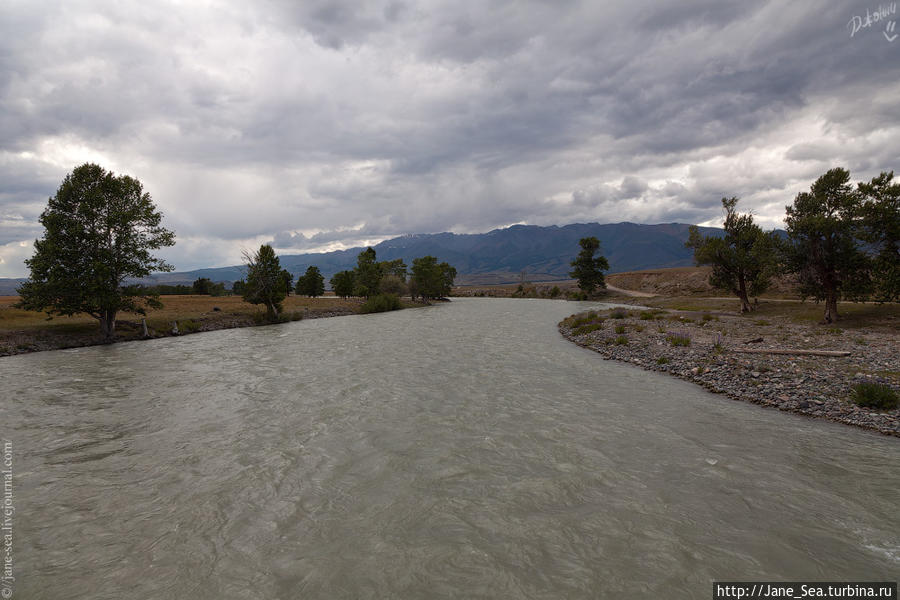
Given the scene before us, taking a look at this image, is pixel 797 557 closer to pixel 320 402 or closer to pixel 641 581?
pixel 641 581

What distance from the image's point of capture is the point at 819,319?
36688 millimetres

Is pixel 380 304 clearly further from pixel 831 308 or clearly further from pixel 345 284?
pixel 831 308

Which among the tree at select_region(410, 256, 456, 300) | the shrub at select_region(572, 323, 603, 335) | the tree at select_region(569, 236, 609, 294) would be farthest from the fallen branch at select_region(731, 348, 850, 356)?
the tree at select_region(569, 236, 609, 294)

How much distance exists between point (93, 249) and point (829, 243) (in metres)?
75.0

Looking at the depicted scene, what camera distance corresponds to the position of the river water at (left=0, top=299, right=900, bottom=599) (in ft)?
22.8

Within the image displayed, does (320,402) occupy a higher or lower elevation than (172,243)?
lower

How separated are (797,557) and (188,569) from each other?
11781mm

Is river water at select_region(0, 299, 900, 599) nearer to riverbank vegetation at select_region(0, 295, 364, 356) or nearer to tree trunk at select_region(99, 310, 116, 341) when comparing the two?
riverbank vegetation at select_region(0, 295, 364, 356)

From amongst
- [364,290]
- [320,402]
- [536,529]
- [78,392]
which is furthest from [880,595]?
→ [364,290]

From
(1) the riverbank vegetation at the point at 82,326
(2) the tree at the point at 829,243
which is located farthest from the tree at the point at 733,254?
(1) the riverbank vegetation at the point at 82,326

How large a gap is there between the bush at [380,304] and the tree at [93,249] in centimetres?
4255

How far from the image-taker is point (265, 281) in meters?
62.0

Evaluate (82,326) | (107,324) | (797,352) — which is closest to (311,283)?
(82,326)

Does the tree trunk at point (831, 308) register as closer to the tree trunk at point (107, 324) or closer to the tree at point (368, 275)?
the tree trunk at point (107, 324)
